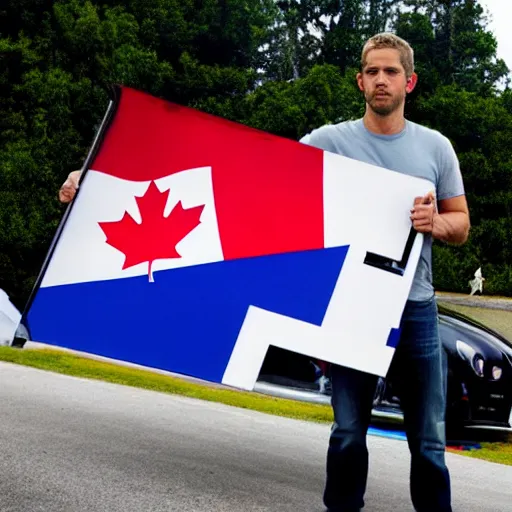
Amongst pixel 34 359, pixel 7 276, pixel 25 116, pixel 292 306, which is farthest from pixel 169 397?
pixel 25 116

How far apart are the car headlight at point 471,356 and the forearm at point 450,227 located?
3.87 m

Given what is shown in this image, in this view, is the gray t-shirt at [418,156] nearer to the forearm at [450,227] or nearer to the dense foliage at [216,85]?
the forearm at [450,227]

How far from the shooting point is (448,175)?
3.53 m

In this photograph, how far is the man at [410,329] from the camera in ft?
11.2

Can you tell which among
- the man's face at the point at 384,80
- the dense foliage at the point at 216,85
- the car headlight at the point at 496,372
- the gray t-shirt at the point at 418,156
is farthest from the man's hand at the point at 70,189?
the dense foliage at the point at 216,85

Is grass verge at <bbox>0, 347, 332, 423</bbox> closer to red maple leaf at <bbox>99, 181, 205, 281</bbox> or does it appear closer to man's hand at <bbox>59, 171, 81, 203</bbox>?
red maple leaf at <bbox>99, 181, 205, 281</bbox>

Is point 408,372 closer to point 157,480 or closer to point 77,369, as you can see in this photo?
point 157,480

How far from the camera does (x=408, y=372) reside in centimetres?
350

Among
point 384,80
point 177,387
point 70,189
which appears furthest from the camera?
point 177,387

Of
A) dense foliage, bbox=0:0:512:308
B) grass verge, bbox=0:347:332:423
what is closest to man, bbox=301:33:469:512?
grass verge, bbox=0:347:332:423

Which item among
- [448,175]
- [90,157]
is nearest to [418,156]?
[448,175]

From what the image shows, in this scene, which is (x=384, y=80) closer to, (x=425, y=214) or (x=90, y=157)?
(x=425, y=214)

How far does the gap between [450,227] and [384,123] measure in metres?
0.44

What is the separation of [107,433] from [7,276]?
71.0 feet
